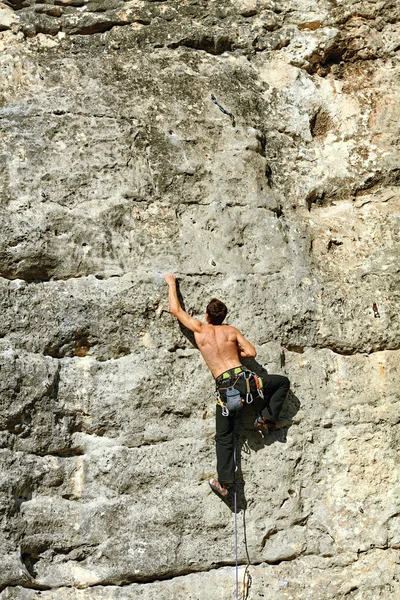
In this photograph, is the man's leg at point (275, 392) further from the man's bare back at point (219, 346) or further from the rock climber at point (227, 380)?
the man's bare back at point (219, 346)

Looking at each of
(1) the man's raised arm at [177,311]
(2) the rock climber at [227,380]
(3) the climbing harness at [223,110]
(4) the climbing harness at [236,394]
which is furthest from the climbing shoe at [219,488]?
(3) the climbing harness at [223,110]

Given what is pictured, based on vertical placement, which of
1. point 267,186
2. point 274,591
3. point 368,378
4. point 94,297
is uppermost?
point 267,186

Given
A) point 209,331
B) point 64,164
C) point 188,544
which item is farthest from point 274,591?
point 64,164

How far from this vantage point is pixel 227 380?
4773mm

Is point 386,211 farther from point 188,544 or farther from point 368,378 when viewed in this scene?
point 188,544

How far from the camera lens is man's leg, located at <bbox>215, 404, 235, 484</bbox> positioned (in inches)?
187

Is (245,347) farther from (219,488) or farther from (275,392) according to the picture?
(219,488)

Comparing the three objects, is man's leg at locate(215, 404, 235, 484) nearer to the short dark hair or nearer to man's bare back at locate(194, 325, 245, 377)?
man's bare back at locate(194, 325, 245, 377)

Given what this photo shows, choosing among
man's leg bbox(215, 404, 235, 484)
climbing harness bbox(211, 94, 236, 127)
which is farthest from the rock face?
man's leg bbox(215, 404, 235, 484)

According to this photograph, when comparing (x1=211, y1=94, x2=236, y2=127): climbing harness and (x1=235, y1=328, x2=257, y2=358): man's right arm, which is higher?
(x1=211, y1=94, x2=236, y2=127): climbing harness

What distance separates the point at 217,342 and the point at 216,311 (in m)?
0.19

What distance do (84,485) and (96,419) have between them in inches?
15.7

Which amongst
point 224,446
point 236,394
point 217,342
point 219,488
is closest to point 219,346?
point 217,342

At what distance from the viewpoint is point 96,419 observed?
480 centimetres
